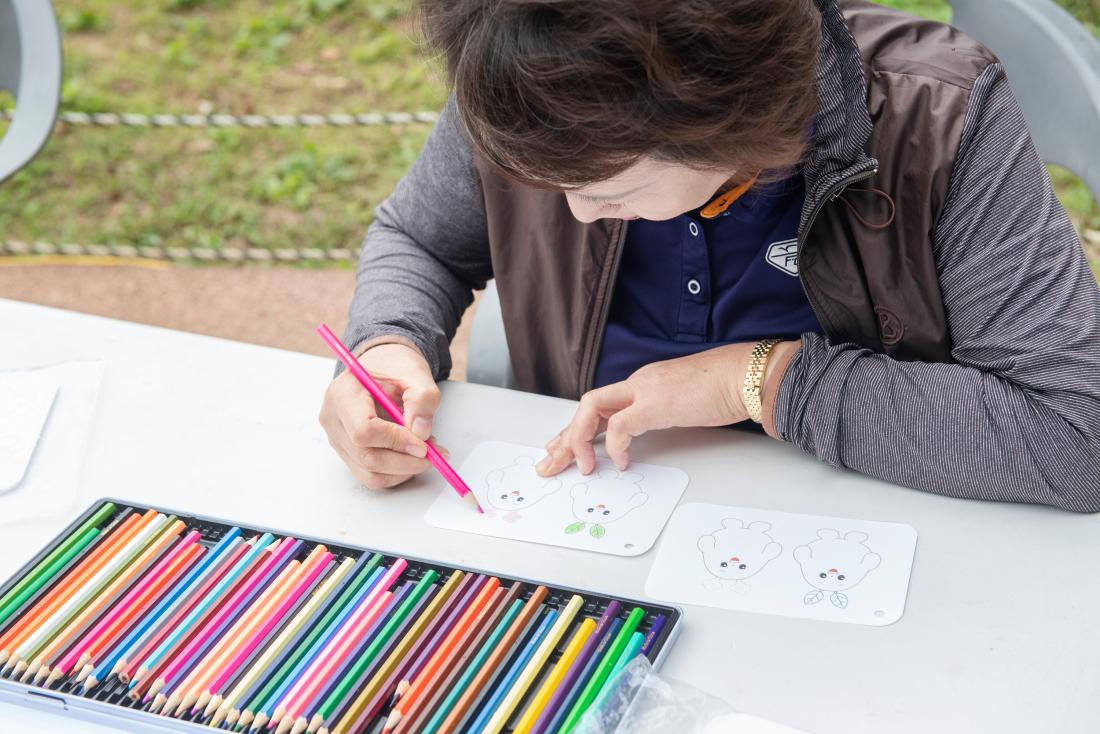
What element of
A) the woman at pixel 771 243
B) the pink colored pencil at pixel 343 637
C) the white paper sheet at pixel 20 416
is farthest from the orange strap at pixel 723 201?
the white paper sheet at pixel 20 416

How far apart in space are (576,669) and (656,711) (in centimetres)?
7

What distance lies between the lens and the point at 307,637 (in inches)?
36.7

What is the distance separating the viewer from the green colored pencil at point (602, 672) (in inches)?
33.0

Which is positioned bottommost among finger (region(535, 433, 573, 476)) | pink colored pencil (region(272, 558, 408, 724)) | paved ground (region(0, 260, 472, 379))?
paved ground (region(0, 260, 472, 379))

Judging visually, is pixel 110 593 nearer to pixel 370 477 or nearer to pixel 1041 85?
pixel 370 477

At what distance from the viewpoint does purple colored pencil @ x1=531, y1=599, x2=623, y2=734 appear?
835 mm

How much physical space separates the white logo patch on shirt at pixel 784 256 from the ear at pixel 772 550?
1.05 ft

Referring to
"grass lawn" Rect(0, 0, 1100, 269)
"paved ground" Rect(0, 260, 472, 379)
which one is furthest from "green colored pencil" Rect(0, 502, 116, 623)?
"grass lawn" Rect(0, 0, 1100, 269)

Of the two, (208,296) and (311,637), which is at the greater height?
(311,637)

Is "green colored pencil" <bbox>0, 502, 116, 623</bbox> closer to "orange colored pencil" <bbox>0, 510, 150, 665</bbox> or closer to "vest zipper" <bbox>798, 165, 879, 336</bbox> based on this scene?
"orange colored pencil" <bbox>0, 510, 150, 665</bbox>

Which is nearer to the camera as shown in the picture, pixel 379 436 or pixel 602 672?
pixel 602 672

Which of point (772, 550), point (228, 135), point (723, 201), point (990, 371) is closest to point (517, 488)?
point (772, 550)

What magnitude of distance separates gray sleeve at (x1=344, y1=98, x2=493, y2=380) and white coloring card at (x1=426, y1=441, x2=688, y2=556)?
0.21 m

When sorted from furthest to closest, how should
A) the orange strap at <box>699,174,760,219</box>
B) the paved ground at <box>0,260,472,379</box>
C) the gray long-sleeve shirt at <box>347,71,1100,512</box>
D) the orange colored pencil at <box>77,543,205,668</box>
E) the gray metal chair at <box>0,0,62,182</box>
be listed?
the paved ground at <box>0,260,472,379</box>
the gray metal chair at <box>0,0,62,182</box>
the orange strap at <box>699,174,760,219</box>
the gray long-sleeve shirt at <box>347,71,1100,512</box>
the orange colored pencil at <box>77,543,205,668</box>
